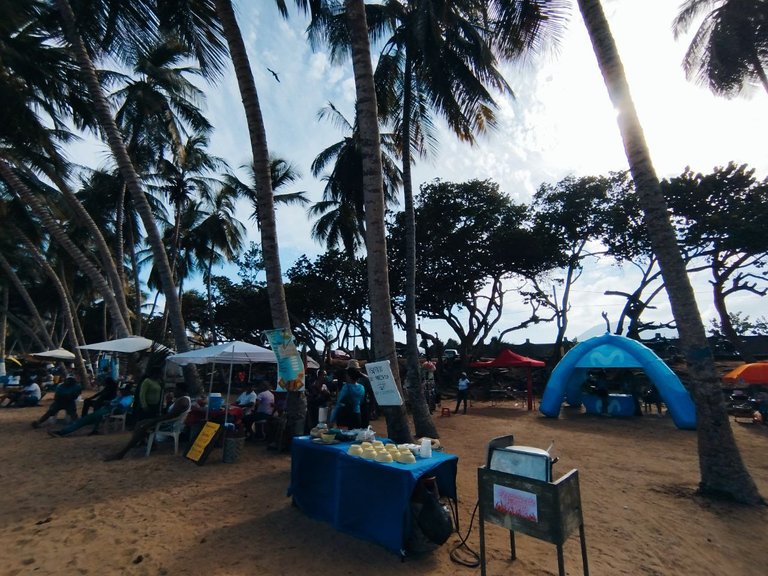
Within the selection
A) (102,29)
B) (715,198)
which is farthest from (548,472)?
(715,198)

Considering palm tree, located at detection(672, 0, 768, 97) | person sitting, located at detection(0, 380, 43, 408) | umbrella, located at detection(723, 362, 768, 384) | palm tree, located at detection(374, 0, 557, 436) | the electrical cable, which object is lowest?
the electrical cable

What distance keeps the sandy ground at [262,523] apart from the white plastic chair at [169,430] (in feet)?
0.84

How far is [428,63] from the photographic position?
1185cm

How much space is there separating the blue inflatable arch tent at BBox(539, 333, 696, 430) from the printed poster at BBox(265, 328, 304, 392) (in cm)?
948

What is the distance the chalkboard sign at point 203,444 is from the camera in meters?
7.33

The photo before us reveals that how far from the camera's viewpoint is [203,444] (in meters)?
7.44

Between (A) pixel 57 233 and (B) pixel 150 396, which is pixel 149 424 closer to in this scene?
(B) pixel 150 396

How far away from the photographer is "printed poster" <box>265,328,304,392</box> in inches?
299

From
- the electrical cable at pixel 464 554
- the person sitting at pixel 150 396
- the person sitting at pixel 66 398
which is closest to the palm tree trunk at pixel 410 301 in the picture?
the electrical cable at pixel 464 554

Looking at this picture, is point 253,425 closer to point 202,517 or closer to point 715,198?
point 202,517

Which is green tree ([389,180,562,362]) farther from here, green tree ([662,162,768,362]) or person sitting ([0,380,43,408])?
person sitting ([0,380,43,408])

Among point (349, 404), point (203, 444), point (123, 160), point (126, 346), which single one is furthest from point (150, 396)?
point (123, 160)

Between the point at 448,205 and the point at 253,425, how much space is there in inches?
579

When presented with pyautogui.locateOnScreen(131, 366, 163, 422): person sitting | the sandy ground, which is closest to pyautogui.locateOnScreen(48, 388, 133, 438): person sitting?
the sandy ground
